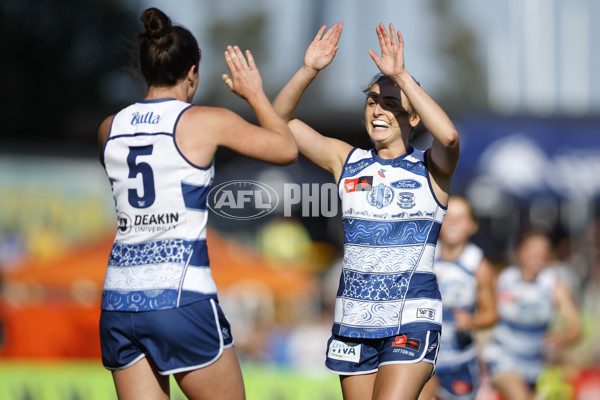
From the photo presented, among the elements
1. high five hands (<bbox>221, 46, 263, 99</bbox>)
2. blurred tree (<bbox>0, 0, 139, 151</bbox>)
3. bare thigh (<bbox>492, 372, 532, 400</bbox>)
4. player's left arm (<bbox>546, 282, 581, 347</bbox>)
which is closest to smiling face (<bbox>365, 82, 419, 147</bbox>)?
high five hands (<bbox>221, 46, 263, 99</bbox>)

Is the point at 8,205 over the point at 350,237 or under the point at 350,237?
under

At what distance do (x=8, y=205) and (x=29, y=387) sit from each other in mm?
10429

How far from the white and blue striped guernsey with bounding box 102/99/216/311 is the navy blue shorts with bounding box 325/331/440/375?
0.94 metres

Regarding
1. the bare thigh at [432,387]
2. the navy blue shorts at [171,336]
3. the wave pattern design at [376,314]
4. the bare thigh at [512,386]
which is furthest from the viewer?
the bare thigh at [512,386]

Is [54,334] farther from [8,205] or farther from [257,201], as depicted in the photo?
[8,205]

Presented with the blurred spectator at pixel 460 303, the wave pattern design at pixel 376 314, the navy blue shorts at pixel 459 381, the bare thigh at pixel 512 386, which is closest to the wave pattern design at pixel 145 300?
the wave pattern design at pixel 376 314

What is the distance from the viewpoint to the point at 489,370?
735 cm

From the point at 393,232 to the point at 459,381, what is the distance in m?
2.50

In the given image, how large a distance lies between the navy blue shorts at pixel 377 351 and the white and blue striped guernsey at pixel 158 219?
0.94m

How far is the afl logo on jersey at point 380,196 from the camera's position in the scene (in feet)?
13.7

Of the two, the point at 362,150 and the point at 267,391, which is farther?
the point at 267,391

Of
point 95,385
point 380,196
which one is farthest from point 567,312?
point 95,385

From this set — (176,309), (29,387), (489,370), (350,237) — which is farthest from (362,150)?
(29,387)

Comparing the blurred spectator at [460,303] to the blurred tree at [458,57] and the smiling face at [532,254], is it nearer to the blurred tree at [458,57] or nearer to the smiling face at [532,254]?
the smiling face at [532,254]
